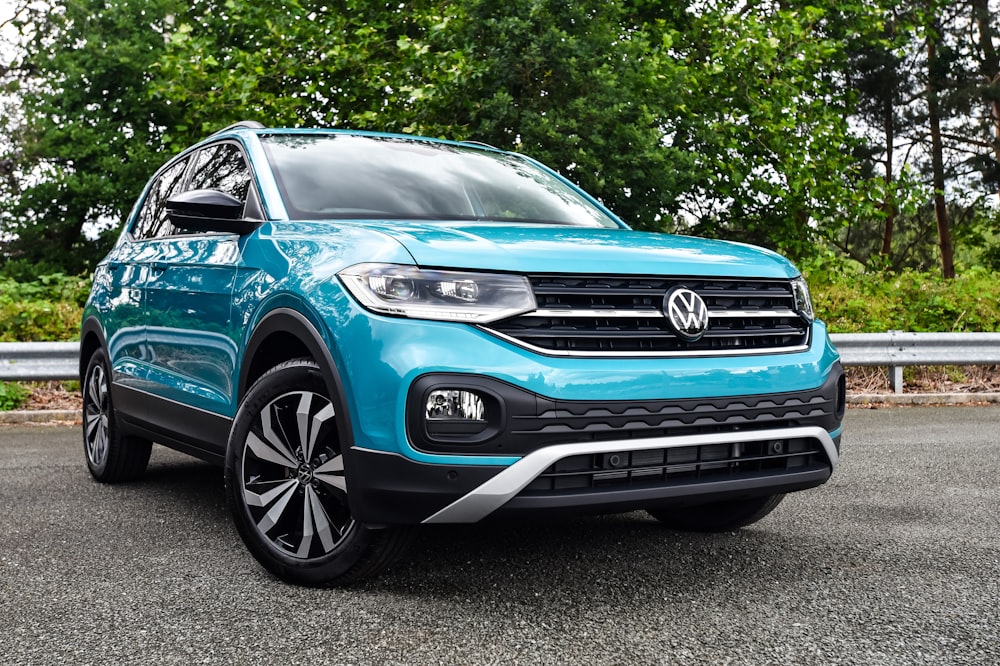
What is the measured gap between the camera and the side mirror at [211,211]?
411cm

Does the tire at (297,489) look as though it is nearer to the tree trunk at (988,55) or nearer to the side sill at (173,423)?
the side sill at (173,423)

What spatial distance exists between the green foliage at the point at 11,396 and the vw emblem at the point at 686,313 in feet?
24.4

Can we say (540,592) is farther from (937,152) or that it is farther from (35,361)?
(937,152)

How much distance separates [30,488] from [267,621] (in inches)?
120

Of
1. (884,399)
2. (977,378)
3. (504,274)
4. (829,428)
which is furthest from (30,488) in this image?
(977,378)

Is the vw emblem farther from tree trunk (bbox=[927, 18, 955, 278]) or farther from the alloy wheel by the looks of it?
tree trunk (bbox=[927, 18, 955, 278])

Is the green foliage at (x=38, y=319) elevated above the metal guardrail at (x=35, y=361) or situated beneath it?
elevated above

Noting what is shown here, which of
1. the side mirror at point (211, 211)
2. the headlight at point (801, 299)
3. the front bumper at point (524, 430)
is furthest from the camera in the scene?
the side mirror at point (211, 211)

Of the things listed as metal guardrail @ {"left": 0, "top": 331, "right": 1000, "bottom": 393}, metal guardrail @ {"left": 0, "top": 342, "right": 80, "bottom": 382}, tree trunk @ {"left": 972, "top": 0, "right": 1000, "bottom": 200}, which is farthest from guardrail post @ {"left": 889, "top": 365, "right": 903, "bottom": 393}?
tree trunk @ {"left": 972, "top": 0, "right": 1000, "bottom": 200}

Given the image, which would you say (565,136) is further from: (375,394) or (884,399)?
(375,394)

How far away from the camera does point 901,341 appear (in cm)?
977

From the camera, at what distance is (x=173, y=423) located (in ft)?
15.5

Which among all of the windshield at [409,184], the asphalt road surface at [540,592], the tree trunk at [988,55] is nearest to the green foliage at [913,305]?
the asphalt road surface at [540,592]

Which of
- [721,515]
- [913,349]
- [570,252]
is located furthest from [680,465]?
[913,349]
